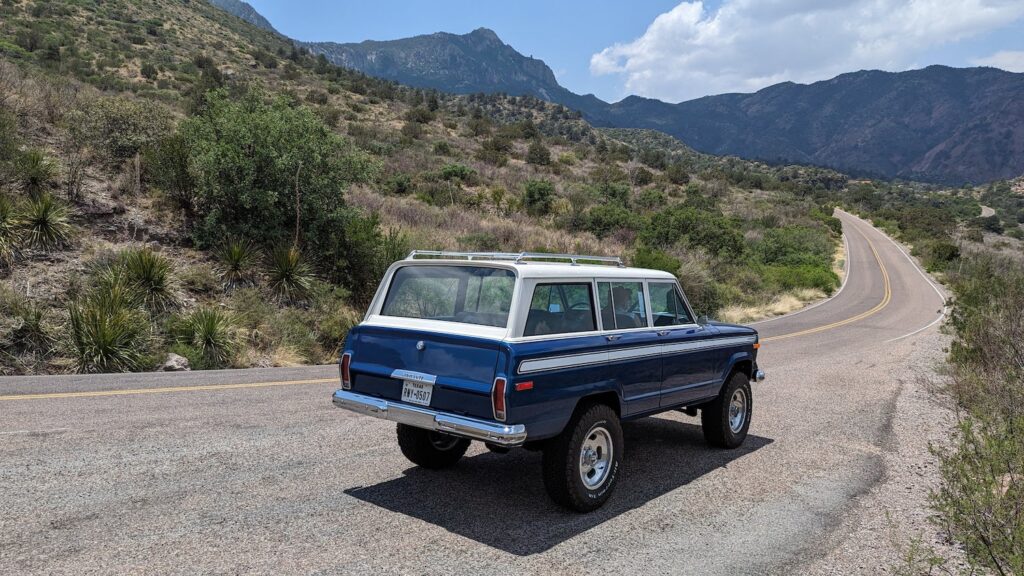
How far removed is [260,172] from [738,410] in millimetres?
13450

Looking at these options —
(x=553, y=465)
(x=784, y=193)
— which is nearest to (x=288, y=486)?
(x=553, y=465)

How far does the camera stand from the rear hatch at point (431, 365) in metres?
4.69

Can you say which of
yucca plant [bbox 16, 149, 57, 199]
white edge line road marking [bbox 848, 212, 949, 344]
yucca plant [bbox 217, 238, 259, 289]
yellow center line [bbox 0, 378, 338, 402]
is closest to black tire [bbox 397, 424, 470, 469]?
yellow center line [bbox 0, 378, 338, 402]

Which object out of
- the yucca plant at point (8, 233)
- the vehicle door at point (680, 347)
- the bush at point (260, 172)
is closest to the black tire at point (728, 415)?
the vehicle door at point (680, 347)

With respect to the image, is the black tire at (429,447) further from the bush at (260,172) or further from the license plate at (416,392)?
the bush at (260,172)

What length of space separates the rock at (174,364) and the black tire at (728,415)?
8898 millimetres

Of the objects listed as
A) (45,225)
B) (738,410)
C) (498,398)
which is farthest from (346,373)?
(45,225)

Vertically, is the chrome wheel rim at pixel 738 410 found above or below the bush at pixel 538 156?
below

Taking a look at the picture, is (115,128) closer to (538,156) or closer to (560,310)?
(560,310)

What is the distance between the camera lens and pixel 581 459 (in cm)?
521

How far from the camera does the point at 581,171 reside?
5169cm

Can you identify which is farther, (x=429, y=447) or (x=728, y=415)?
(x=728, y=415)

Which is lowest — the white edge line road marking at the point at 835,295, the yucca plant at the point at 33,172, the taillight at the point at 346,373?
the white edge line road marking at the point at 835,295

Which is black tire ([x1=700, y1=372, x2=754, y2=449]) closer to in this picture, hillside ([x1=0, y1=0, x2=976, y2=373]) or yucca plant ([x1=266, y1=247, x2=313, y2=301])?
hillside ([x1=0, y1=0, x2=976, y2=373])
